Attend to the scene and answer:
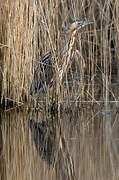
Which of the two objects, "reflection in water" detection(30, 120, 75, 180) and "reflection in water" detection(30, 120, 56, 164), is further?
"reflection in water" detection(30, 120, 56, 164)

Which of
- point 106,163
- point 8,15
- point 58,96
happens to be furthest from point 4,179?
point 8,15

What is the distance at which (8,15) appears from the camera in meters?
4.46

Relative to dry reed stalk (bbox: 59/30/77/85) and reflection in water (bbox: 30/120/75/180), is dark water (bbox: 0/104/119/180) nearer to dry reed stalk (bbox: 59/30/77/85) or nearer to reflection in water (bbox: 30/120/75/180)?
reflection in water (bbox: 30/120/75/180)

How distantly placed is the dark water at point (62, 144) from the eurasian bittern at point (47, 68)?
0.95 feet

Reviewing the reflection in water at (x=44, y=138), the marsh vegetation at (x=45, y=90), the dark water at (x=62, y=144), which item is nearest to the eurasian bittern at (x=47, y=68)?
the marsh vegetation at (x=45, y=90)

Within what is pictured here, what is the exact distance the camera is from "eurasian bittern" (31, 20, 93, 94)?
463 cm

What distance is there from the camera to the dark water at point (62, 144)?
9.95 ft

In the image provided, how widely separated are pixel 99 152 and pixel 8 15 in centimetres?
167

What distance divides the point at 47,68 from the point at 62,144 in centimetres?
136

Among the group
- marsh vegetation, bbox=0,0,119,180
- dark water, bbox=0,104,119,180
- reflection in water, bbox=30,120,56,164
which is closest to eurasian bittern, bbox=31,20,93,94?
marsh vegetation, bbox=0,0,119,180

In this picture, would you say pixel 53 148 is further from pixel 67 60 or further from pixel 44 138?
pixel 67 60

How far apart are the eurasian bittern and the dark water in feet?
0.95

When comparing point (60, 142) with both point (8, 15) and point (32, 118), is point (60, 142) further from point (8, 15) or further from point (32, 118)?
point (8, 15)

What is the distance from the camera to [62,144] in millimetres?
3652
